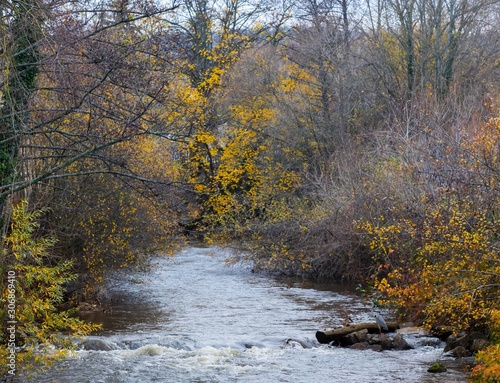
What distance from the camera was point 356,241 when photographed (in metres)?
18.9

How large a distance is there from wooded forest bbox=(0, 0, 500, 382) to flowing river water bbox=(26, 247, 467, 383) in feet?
2.92

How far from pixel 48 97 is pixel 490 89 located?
14.6 m

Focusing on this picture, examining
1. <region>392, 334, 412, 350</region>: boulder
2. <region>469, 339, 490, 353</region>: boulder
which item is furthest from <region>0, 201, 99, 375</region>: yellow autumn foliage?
<region>469, 339, 490, 353</region>: boulder

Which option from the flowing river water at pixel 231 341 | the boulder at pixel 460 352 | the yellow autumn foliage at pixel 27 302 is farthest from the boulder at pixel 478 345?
the yellow autumn foliage at pixel 27 302

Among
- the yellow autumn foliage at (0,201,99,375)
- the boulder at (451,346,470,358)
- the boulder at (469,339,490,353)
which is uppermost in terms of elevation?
the yellow autumn foliage at (0,201,99,375)

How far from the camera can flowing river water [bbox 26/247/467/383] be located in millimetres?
10969

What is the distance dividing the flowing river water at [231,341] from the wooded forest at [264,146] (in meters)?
0.89

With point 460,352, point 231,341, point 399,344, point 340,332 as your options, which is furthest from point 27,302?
point 460,352

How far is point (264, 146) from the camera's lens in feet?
93.2

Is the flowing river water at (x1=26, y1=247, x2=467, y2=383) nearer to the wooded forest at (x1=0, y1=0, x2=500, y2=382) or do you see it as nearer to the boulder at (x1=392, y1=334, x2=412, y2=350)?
the boulder at (x1=392, y1=334, x2=412, y2=350)

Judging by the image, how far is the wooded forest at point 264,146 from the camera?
9.52 m

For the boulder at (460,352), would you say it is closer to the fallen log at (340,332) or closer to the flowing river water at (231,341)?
the flowing river water at (231,341)

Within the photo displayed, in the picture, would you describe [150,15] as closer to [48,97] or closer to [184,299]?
[48,97]

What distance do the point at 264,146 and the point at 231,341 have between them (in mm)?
15889
